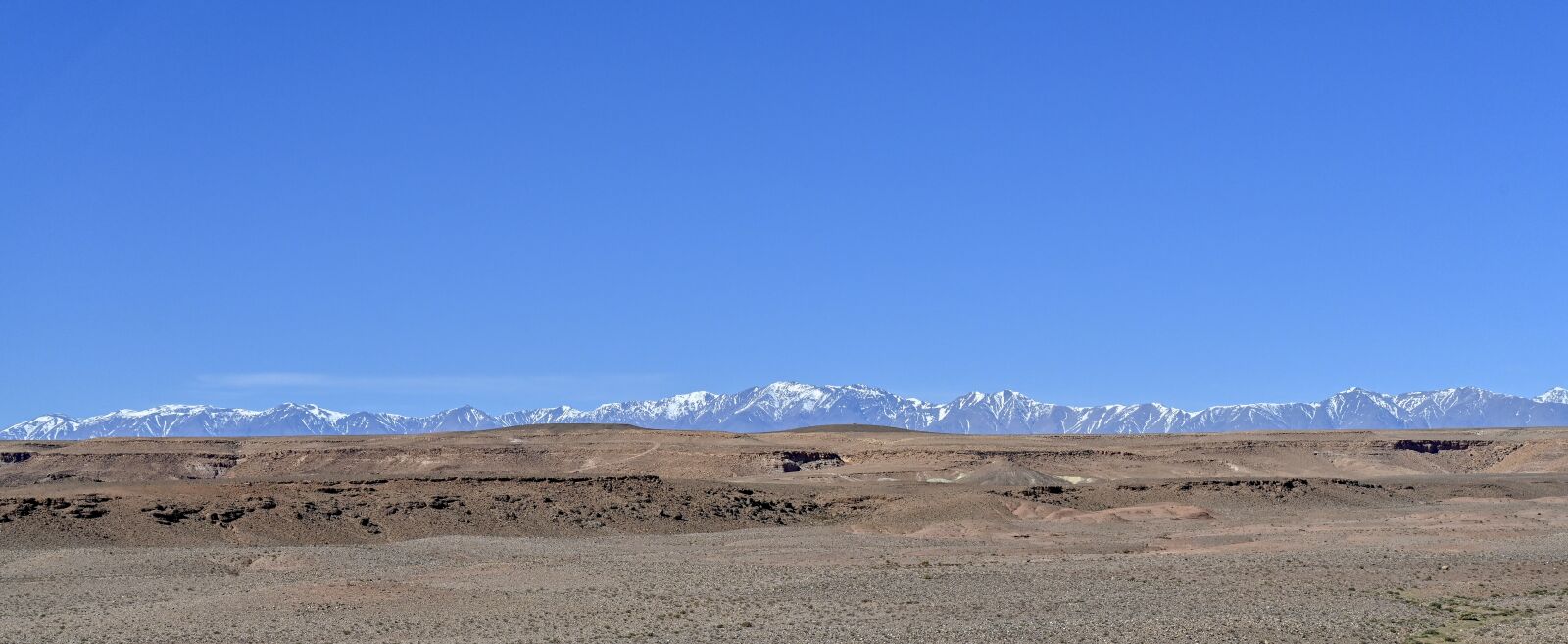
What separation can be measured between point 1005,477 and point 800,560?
123 feet

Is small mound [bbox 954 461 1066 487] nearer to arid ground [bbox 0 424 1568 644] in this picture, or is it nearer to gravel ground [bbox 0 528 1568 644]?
arid ground [bbox 0 424 1568 644]

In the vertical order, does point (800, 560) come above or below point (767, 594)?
above

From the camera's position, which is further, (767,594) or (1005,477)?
(1005,477)

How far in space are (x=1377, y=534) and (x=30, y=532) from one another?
4721cm

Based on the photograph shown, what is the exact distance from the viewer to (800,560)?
4788 centimetres

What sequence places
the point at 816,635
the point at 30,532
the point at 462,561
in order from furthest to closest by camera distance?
the point at 30,532 < the point at 462,561 < the point at 816,635

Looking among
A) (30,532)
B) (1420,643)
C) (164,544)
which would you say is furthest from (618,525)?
(1420,643)

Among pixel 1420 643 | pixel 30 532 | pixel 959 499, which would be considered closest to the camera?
pixel 1420 643

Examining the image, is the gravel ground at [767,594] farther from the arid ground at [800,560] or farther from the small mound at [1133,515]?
the small mound at [1133,515]

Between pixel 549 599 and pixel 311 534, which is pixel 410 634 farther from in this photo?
pixel 311 534

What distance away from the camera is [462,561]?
155ft

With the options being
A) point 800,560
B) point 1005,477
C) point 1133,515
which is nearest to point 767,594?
point 800,560

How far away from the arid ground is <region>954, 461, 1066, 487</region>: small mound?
0.83 ft

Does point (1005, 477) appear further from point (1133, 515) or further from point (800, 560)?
point (800, 560)
